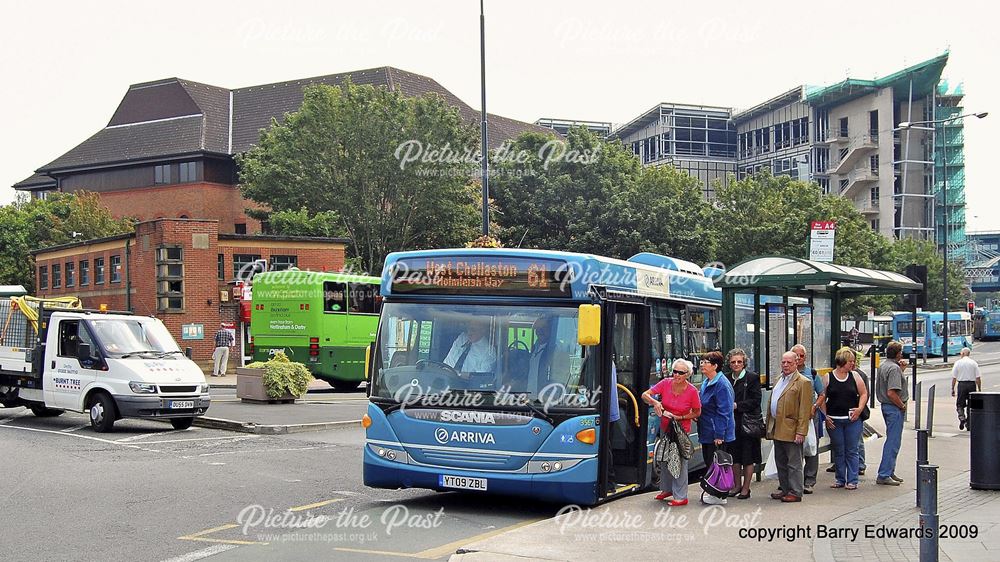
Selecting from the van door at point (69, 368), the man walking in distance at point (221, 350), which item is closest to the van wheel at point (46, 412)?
Answer: the van door at point (69, 368)

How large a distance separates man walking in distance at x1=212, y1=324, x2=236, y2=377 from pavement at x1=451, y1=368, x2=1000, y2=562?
27628mm

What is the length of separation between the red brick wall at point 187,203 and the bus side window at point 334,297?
115 ft

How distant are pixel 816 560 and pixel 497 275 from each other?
435cm

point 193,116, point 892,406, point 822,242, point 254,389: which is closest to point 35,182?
point 193,116

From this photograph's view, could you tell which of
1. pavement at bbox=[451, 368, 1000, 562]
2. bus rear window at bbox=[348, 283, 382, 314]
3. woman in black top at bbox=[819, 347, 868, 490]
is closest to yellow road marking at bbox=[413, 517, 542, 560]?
pavement at bbox=[451, 368, 1000, 562]

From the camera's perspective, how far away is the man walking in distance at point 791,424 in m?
11.2

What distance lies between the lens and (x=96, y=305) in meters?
43.6

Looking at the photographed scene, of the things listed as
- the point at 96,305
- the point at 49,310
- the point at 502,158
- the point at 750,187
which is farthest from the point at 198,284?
the point at 750,187

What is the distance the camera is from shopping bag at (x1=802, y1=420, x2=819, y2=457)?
40.1ft

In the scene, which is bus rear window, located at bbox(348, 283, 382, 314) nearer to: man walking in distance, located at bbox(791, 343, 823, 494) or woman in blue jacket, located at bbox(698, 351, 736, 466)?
man walking in distance, located at bbox(791, 343, 823, 494)

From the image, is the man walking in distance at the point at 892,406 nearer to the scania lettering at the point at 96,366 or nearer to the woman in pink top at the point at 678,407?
the woman in pink top at the point at 678,407

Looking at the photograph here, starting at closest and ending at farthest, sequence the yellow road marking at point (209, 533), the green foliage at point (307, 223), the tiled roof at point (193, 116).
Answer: the yellow road marking at point (209, 533) < the green foliage at point (307, 223) < the tiled roof at point (193, 116)

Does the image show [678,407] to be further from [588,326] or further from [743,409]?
[588,326]

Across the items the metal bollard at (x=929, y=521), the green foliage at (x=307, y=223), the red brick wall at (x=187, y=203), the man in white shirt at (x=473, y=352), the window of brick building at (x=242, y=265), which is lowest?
the metal bollard at (x=929, y=521)
